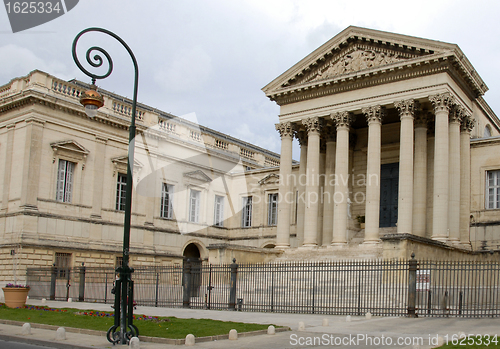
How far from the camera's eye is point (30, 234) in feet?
101

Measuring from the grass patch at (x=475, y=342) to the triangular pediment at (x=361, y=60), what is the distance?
750 inches

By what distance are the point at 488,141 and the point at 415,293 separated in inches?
675

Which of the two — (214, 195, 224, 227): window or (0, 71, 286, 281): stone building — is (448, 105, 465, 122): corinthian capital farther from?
(214, 195, 224, 227): window

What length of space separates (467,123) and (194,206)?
21.4m

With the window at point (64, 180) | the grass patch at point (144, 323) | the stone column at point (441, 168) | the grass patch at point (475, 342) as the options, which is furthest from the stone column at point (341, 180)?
the grass patch at point (475, 342)

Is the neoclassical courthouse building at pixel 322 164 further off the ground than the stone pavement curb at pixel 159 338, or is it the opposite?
the neoclassical courthouse building at pixel 322 164

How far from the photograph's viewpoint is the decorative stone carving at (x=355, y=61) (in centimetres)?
3000

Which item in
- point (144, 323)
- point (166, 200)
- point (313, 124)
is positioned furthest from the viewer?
point (166, 200)

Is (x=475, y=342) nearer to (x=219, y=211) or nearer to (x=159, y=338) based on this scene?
(x=159, y=338)

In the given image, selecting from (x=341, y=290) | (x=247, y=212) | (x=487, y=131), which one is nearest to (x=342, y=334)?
(x=341, y=290)

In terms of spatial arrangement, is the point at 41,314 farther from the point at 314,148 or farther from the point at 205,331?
the point at 314,148

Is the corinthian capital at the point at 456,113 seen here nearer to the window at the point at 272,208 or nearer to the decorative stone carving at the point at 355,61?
the decorative stone carving at the point at 355,61

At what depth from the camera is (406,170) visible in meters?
28.3

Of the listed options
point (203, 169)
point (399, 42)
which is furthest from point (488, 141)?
point (203, 169)
